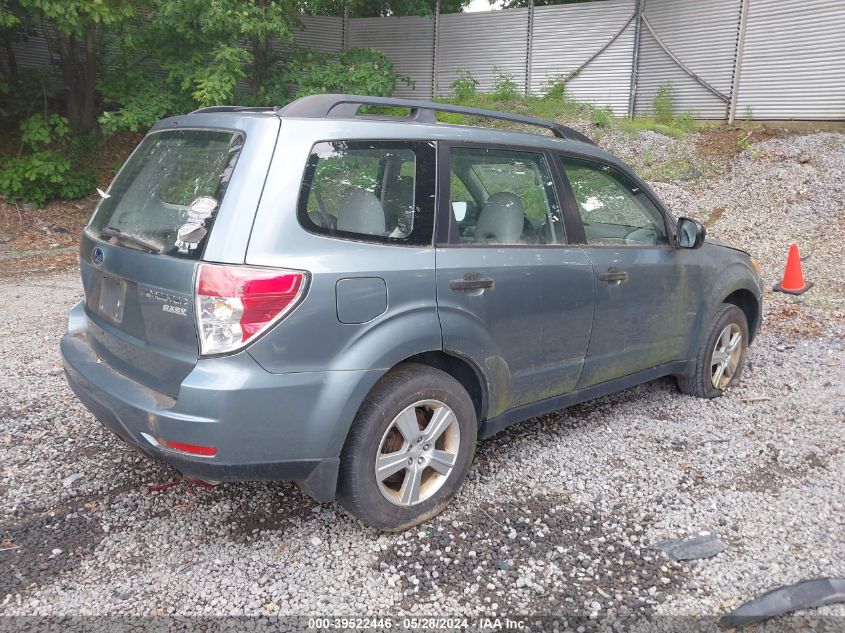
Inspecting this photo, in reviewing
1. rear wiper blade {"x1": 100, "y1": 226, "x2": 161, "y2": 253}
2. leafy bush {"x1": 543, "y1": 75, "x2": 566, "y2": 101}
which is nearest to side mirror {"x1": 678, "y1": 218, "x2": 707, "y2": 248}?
rear wiper blade {"x1": 100, "y1": 226, "x2": 161, "y2": 253}

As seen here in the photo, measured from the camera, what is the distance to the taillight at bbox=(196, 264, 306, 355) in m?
2.62

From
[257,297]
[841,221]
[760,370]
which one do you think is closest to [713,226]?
[841,221]

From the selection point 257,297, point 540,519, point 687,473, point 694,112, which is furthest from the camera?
point 694,112

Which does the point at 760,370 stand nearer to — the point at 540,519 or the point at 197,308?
the point at 540,519

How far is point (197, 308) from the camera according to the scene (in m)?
2.65

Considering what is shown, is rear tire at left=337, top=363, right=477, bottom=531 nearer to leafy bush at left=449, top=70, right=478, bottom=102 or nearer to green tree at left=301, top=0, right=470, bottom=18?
leafy bush at left=449, top=70, right=478, bottom=102

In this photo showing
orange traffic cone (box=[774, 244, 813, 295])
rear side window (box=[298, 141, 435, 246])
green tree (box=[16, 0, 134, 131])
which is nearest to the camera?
rear side window (box=[298, 141, 435, 246])

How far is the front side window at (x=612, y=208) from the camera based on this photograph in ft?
13.2

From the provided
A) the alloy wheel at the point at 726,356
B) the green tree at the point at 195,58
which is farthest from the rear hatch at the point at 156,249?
the green tree at the point at 195,58

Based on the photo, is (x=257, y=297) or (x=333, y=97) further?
(x=333, y=97)

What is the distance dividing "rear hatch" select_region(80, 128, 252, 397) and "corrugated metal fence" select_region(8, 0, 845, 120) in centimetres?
1168

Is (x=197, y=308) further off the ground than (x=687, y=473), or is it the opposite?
(x=197, y=308)

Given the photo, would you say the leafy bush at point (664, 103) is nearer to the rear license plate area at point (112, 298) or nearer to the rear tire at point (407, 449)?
the rear tire at point (407, 449)

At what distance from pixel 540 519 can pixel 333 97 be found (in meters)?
2.21
